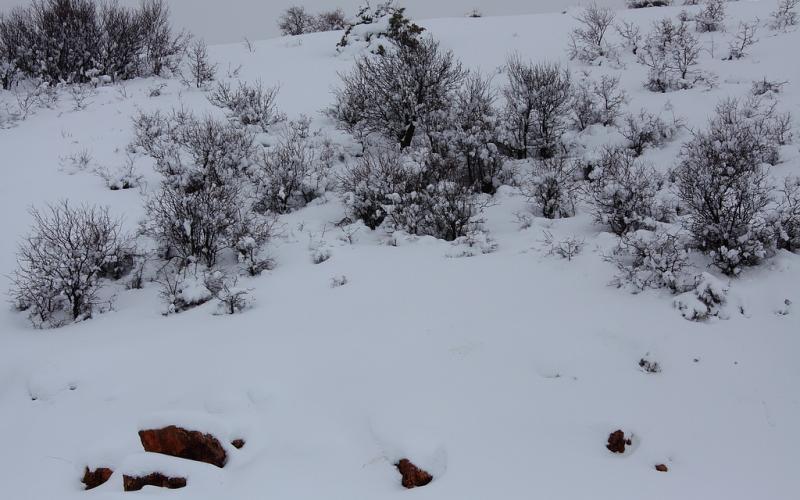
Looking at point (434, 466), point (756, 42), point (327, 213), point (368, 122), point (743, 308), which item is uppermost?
point (756, 42)

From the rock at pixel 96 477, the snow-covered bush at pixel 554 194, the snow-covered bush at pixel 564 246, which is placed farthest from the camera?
the snow-covered bush at pixel 554 194

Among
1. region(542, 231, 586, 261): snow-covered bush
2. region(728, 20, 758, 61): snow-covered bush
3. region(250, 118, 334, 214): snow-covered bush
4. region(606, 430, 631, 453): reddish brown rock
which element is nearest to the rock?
region(606, 430, 631, 453): reddish brown rock

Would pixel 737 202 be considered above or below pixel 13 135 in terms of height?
below

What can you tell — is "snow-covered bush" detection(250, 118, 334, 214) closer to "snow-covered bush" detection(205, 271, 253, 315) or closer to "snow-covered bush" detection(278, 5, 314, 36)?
"snow-covered bush" detection(205, 271, 253, 315)

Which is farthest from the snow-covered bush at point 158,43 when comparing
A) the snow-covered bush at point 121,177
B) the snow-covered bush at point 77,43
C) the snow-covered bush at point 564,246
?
the snow-covered bush at point 564,246

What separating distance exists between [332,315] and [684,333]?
157 inches

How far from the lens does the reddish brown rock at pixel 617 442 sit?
406 centimetres

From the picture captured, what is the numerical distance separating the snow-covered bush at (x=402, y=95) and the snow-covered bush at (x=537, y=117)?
1.54 metres

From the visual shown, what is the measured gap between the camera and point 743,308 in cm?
546

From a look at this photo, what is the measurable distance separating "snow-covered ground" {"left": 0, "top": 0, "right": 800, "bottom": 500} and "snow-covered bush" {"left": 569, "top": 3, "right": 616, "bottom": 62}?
7.38m

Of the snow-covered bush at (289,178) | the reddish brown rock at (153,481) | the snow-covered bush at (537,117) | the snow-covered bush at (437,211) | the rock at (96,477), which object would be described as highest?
the snow-covered bush at (537,117)

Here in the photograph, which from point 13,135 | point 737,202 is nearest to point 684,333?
point 737,202

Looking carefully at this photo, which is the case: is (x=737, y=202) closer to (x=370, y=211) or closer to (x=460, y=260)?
(x=460, y=260)

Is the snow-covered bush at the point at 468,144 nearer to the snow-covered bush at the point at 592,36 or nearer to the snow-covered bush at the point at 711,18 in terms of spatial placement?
the snow-covered bush at the point at 592,36
